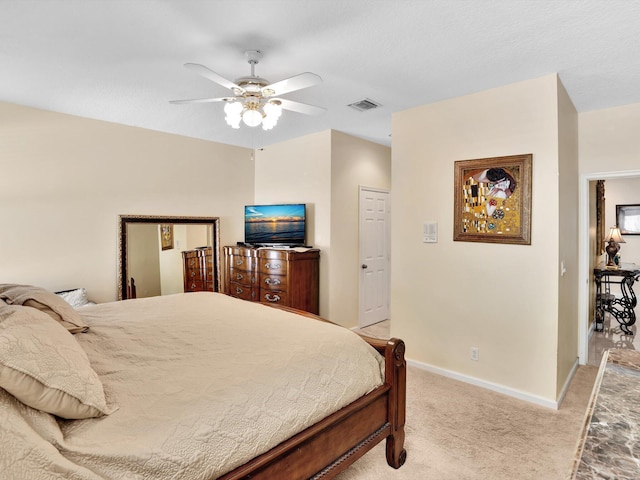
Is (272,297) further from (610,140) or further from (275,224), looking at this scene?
A: (610,140)

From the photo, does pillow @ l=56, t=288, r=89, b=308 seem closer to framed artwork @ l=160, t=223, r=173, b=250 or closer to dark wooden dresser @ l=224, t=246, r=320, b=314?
framed artwork @ l=160, t=223, r=173, b=250

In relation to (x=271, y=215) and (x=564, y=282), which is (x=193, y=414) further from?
(x=271, y=215)

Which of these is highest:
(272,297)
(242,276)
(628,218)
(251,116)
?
(251,116)

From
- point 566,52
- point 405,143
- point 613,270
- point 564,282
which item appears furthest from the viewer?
point 613,270

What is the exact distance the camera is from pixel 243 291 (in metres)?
4.91

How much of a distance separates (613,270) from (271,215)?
4738 mm

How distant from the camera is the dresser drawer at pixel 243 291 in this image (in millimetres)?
4748

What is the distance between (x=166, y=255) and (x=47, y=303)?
8.76 ft

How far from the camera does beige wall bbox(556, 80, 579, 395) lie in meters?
2.88

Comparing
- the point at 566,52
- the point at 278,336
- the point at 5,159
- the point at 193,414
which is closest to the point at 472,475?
the point at 278,336

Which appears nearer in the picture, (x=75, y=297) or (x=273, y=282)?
(x=75, y=297)

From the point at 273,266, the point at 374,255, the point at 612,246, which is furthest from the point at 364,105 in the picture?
the point at 612,246

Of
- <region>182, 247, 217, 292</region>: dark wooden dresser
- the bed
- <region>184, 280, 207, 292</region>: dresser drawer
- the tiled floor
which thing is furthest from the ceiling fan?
the tiled floor

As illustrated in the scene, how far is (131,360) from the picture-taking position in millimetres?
1685
